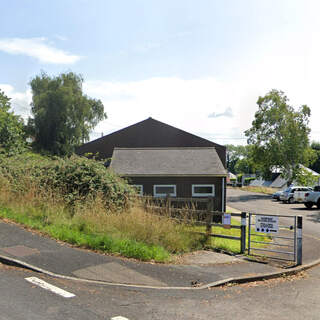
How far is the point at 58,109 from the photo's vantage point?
45.3 m

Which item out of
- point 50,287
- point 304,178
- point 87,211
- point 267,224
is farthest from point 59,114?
point 50,287

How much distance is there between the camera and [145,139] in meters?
33.7

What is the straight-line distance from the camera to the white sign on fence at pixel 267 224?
941 centimetres

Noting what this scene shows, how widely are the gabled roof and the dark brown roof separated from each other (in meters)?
7.41

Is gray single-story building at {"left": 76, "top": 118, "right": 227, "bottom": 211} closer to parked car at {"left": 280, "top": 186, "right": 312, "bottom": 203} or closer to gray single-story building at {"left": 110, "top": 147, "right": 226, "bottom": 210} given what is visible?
gray single-story building at {"left": 110, "top": 147, "right": 226, "bottom": 210}

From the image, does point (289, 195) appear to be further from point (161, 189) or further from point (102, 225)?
point (102, 225)

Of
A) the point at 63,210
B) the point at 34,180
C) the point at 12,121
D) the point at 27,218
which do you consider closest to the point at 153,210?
the point at 63,210

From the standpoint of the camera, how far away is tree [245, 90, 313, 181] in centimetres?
4816

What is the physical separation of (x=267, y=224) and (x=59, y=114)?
40315mm

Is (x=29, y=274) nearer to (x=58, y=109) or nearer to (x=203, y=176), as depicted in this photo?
(x=203, y=176)

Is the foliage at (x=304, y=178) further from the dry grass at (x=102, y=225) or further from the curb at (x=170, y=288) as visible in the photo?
the curb at (x=170, y=288)

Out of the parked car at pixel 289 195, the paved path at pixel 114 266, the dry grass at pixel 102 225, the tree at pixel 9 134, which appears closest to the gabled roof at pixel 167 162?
the tree at pixel 9 134

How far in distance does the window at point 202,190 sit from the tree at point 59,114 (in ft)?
94.8

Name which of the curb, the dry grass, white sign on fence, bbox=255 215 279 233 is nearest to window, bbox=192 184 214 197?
the dry grass
